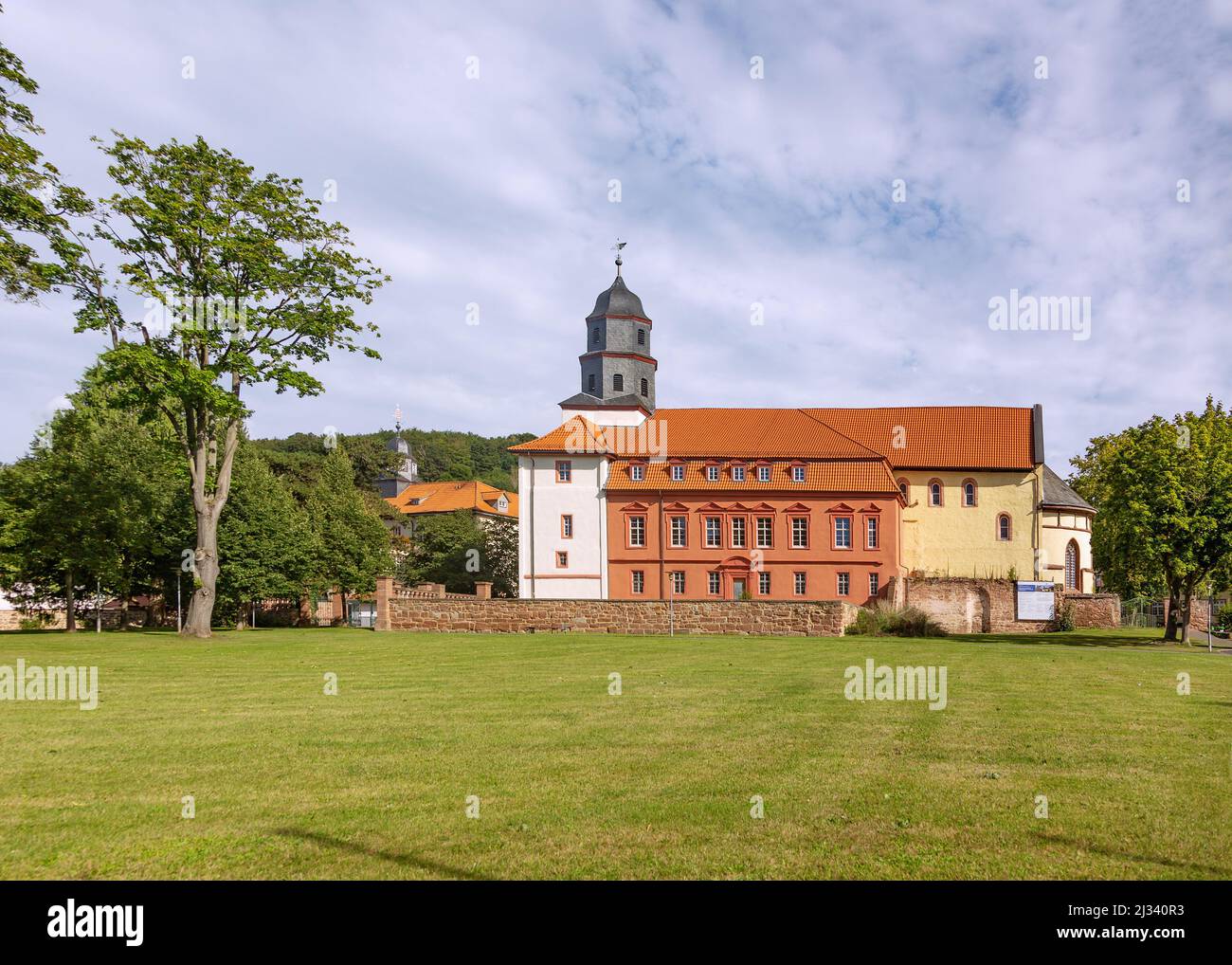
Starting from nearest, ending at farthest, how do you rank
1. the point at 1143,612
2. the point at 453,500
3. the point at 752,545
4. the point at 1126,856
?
the point at 1126,856, the point at 1143,612, the point at 752,545, the point at 453,500

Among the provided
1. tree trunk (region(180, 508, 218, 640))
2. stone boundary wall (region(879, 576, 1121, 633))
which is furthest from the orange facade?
tree trunk (region(180, 508, 218, 640))

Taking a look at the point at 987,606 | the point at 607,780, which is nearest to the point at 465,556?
the point at 987,606

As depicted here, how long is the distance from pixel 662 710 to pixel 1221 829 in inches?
276

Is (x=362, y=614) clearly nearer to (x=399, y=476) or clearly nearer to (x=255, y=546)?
(x=255, y=546)

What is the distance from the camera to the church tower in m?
59.3

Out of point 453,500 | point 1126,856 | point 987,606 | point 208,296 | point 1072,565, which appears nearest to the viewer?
point 1126,856

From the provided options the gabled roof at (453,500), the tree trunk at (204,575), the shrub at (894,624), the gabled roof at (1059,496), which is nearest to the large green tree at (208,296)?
the tree trunk at (204,575)

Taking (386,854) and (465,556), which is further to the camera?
(465,556)

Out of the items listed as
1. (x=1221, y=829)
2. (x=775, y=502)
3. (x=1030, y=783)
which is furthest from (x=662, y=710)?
(x=775, y=502)

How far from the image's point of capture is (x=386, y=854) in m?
5.99

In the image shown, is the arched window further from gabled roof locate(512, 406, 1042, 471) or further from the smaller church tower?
the smaller church tower

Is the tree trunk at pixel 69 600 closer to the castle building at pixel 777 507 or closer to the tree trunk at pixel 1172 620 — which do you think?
the castle building at pixel 777 507

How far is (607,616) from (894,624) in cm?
1199
